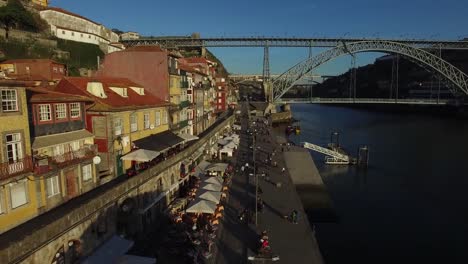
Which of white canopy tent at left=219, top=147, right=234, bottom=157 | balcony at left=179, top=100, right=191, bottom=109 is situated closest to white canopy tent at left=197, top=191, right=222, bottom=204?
balcony at left=179, top=100, right=191, bottom=109

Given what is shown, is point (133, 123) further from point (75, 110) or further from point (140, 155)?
point (75, 110)

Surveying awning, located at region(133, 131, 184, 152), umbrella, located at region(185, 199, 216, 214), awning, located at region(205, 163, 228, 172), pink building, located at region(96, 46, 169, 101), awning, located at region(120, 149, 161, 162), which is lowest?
umbrella, located at region(185, 199, 216, 214)

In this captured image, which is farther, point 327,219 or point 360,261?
point 327,219

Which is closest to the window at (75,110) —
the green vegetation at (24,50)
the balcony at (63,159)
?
the balcony at (63,159)

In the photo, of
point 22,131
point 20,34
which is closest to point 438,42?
point 20,34

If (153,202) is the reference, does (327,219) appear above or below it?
below

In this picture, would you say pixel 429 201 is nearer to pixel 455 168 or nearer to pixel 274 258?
pixel 455 168

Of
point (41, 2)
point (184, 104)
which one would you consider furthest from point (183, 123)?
point (41, 2)

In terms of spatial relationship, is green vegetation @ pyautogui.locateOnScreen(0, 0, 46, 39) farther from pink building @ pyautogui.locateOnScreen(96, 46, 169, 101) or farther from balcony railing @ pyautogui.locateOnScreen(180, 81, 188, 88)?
balcony railing @ pyautogui.locateOnScreen(180, 81, 188, 88)
